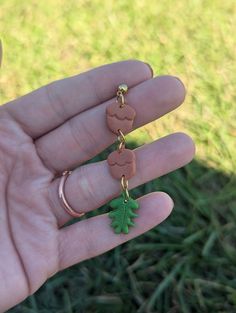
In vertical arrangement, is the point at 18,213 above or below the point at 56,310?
above

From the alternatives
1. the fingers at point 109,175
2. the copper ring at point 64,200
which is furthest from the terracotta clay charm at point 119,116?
the copper ring at point 64,200

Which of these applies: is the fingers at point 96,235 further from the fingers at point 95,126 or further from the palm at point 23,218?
the fingers at point 95,126

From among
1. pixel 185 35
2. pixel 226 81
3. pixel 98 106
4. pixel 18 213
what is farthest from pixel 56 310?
pixel 185 35

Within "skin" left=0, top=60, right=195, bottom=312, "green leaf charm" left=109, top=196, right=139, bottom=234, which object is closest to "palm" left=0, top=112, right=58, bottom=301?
"skin" left=0, top=60, right=195, bottom=312

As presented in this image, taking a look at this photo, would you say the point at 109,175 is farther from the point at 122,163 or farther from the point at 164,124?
the point at 164,124

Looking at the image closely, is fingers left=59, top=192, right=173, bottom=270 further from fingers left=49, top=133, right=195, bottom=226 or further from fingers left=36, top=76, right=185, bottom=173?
fingers left=36, top=76, right=185, bottom=173

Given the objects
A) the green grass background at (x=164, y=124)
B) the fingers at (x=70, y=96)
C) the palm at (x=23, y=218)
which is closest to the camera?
the palm at (x=23, y=218)

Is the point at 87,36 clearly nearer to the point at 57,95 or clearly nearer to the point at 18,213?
the point at 57,95
